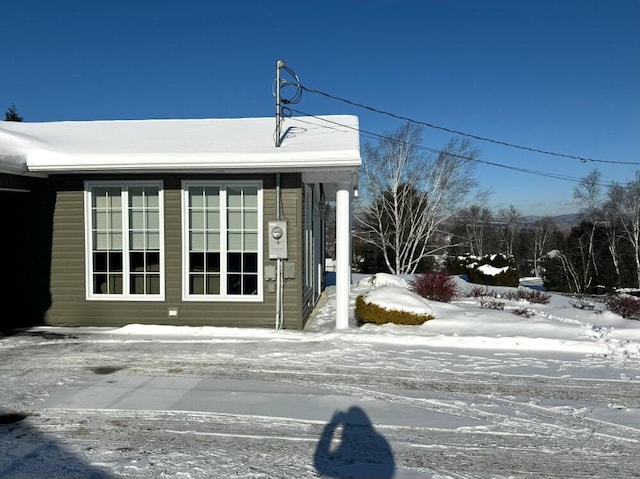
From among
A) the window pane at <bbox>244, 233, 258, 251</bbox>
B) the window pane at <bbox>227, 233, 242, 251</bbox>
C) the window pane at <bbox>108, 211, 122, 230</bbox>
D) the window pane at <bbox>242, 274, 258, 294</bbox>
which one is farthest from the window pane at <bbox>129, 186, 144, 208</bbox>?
the window pane at <bbox>242, 274, 258, 294</bbox>

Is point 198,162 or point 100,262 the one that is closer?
point 198,162

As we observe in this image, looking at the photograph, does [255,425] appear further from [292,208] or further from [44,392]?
[292,208]

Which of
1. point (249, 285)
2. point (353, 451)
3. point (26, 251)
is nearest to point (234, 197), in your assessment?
point (249, 285)

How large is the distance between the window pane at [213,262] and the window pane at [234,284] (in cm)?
27

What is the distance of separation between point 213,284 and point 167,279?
84 centimetres

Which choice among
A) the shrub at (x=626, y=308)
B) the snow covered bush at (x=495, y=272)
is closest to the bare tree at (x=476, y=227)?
the snow covered bush at (x=495, y=272)

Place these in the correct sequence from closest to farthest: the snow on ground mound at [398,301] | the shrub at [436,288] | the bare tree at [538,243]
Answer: the snow on ground mound at [398,301] < the shrub at [436,288] < the bare tree at [538,243]

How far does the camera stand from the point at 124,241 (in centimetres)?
871

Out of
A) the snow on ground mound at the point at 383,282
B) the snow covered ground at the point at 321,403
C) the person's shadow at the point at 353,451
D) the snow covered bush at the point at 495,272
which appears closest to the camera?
the person's shadow at the point at 353,451

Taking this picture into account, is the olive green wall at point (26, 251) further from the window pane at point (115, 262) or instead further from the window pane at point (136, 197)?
the window pane at point (136, 197)

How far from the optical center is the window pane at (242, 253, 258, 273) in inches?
338

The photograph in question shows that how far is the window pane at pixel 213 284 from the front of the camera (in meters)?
8.62

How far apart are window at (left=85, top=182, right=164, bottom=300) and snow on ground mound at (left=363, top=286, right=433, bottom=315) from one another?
4.03m

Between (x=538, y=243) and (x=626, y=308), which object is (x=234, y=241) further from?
(x=538, y=243)
